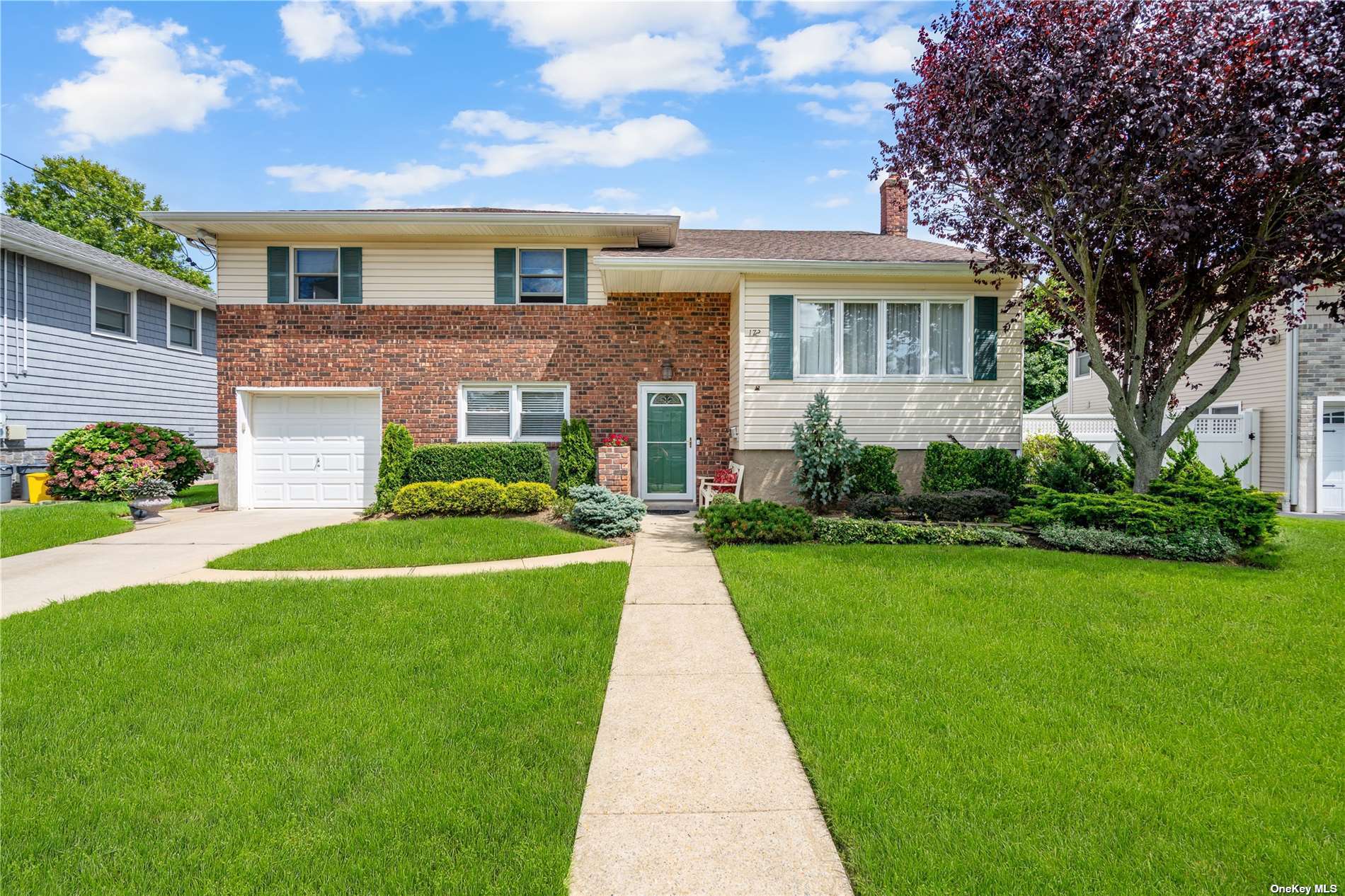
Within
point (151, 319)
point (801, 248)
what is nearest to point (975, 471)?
point (801, 248)

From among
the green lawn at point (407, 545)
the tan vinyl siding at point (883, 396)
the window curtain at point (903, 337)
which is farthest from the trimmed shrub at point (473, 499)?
the window curtain at point (903, 337)

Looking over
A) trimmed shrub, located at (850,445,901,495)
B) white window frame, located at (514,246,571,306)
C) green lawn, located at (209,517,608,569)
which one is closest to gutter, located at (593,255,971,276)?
white window frame, located at (514,246,571,306)

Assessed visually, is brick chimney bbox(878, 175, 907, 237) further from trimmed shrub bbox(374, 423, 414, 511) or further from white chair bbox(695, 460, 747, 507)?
trimmed shrub bbox(374, 423, 414, 511)

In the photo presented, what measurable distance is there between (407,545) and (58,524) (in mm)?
5669

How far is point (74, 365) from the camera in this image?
13586mm

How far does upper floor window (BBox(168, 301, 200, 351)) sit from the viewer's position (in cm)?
1603

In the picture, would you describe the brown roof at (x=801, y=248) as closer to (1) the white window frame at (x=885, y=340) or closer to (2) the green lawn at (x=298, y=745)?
(1) the white window frame at (x=885, y=340)

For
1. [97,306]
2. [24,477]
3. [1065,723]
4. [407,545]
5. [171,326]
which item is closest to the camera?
[1065,723]

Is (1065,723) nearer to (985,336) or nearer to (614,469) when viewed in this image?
(614,469)

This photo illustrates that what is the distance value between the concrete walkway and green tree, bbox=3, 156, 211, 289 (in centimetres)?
3153

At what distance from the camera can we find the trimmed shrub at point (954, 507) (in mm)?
8648

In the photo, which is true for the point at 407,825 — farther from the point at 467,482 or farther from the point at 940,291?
the point at 940,291

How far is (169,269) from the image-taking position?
95.3ft

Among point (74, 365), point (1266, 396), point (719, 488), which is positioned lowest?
point (719, 488)
